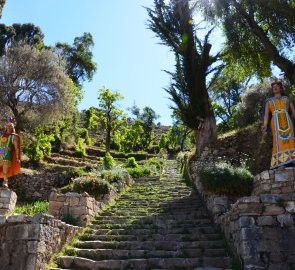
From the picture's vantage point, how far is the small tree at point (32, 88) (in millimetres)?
22281

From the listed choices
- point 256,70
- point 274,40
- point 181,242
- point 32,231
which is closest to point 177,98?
point 256,70

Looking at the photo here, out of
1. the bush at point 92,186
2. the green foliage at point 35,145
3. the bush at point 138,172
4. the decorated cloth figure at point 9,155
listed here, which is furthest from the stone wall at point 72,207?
the green foliage at point 35,145

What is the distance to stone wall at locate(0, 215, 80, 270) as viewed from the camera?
22.0 feet

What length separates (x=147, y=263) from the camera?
23.5 ft

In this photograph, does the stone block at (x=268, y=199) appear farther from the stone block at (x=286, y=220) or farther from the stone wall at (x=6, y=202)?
the stone wall at (x=6, y=202)

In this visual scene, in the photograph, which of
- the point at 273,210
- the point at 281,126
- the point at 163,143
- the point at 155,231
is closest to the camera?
the point at 273,210

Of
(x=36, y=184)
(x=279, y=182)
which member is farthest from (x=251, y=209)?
(x=36, y=184)

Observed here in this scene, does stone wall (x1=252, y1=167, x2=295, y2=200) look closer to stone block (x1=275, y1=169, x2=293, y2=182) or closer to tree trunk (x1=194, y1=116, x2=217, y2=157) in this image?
stone block (x1=275, y1=169, x2=293, y2=182)

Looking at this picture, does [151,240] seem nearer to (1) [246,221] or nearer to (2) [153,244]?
(2) [153,244]

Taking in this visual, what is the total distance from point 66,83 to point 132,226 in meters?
17.0

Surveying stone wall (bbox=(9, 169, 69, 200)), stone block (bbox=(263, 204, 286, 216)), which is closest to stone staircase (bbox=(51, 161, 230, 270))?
stone block (bbox=(263, 204, 286, 216))

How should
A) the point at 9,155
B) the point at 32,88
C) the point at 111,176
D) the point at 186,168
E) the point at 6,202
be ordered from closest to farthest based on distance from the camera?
the point at 6,202 < the point at 9,155 < the point at 111,176 < the point at 186,168 < the point at 32,88

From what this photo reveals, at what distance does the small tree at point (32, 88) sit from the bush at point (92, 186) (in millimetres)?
12125

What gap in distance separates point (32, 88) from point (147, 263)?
18.6 m
